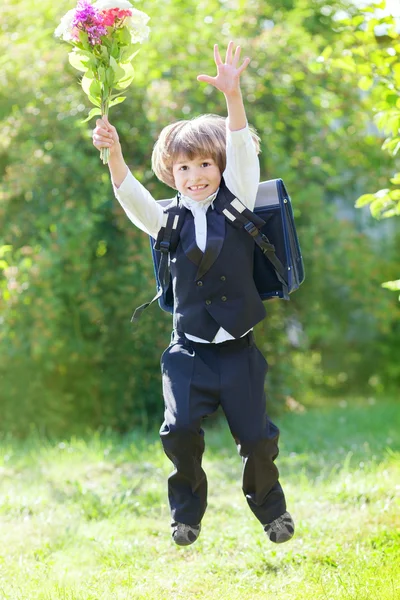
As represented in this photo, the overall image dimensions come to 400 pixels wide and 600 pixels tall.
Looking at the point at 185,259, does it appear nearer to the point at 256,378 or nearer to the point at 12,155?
the point at 256,378

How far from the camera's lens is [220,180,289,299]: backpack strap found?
330 cm

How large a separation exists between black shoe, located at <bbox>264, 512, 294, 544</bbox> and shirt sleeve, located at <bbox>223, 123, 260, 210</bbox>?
1212 mm

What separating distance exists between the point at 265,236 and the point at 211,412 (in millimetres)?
703

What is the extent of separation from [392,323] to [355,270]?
2511 millimetres

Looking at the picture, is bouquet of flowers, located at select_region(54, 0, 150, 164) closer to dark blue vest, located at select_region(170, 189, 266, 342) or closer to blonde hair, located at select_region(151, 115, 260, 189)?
blonde hair, located at select_region(151, 115, 260, 189)

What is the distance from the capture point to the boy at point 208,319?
329 cm

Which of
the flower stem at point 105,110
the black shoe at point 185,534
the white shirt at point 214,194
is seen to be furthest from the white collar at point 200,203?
the black shoe at point 185,534

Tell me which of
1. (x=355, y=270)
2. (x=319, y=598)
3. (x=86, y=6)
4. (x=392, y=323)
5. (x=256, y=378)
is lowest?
(x=392, y=323)

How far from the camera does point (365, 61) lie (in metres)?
4.42

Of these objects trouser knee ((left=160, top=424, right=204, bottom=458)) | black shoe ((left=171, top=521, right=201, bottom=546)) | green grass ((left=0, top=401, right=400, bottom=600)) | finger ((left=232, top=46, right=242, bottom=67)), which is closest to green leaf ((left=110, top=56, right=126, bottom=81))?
finger ((left=232, top=46, right=242, bottom=67))

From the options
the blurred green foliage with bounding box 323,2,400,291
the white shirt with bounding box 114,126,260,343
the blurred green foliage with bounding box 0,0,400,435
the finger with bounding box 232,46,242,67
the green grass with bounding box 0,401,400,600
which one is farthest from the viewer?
the blurred green foliage with bounding box 0,0,400,435

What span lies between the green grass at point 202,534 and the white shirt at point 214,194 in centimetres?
111

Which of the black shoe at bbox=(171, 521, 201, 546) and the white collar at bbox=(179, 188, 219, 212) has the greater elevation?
the white collar at bbox=(179, 188, 219, 212)

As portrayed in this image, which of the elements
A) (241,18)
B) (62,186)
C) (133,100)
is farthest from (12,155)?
(241,18)
